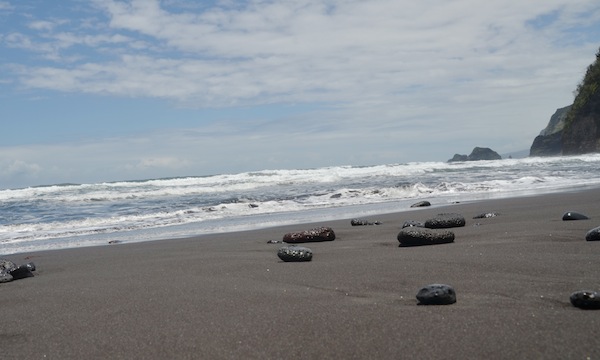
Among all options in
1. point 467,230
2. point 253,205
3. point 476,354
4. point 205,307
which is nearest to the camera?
point 476,354

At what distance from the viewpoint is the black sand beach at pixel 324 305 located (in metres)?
2.55

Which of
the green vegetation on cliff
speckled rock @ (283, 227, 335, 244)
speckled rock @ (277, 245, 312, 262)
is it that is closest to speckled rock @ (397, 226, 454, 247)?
speckled rock @ (277, 245, 312, 262)

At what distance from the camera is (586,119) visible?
176 feet

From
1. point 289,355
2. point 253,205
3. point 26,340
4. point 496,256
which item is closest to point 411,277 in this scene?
point 496,256

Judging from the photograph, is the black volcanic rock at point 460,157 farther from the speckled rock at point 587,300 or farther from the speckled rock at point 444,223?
the speckled rock at point 587,300

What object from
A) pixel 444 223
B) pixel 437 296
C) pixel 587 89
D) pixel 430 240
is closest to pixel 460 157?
pixel 587 89

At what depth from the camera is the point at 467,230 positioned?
278 inches

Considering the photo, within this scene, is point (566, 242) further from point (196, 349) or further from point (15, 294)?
point (15, 294)

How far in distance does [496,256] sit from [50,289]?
3.97 m

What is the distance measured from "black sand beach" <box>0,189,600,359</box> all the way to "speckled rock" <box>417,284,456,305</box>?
61 mm

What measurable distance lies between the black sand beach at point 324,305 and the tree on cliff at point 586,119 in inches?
2049

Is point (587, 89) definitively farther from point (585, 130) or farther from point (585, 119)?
point (585, 130)

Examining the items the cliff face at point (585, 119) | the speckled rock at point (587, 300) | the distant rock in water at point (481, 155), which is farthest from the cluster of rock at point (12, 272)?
→ the distant rock in water at point (481, 155)

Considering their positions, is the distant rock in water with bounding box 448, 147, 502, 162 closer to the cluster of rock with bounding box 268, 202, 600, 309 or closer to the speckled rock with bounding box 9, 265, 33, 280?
the cluster of rock with bounding box 268, 202, 600, 309
